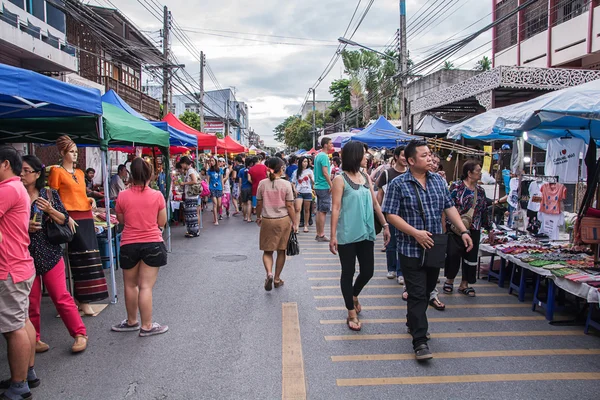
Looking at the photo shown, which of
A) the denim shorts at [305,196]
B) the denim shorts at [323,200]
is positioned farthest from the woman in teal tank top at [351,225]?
the denim shorts at [305,196]

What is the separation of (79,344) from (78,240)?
1208 mm

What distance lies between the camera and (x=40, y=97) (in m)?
4.01

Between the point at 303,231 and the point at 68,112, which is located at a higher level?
the point at 68,112

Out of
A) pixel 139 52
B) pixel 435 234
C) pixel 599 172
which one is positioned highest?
pixel 139 52

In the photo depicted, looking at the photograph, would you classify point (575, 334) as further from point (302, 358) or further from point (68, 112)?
point (68, 112)

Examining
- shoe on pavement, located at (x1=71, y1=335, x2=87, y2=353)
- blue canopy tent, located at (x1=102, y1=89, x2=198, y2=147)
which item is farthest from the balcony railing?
shoe on pavement, located at (x1=71, y1=335, x2=87, y2=353)

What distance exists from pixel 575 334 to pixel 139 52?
69.6 feet

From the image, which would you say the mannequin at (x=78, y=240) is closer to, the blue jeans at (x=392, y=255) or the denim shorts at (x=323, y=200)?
the blue jeans at (x=392, y=255)

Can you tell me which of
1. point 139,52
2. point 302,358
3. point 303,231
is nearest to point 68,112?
point 302,358

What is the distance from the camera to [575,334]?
4328 mm

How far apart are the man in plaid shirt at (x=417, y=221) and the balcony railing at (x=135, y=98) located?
16.5 meters

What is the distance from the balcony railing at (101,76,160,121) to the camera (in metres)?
17.5

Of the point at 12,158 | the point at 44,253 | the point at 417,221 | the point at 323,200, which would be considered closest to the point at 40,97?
the point at 12,158

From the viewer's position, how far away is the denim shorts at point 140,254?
405 cm
